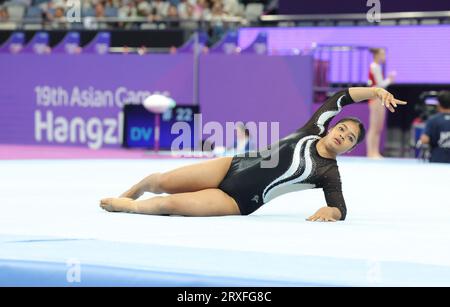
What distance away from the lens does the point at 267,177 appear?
17.0 ft

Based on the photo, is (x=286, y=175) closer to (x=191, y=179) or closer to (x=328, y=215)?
(x=328, y=215)

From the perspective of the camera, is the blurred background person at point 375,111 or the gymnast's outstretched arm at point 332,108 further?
the blurred background person at point 375,111

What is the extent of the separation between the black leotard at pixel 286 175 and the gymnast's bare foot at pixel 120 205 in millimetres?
516

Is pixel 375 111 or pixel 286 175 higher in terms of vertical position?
pixel 286 175

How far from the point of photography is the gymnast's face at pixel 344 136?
5094 millimetres

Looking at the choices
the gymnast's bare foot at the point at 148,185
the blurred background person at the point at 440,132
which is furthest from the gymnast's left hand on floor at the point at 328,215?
the blurred background person at the point at 440,132

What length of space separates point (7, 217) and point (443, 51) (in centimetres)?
1045

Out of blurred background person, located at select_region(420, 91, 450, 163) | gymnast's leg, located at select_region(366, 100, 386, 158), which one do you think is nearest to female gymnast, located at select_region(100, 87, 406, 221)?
blurred background person, located at select_region(420, 91, 450, 163)

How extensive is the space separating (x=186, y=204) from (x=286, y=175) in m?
0.58

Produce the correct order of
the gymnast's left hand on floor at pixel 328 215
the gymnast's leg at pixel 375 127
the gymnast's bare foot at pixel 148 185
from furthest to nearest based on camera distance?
the gymnast's leg at pixel 375 127 < the gymnast's bare foot at pixel 148 185 < the gymnast's left hand on floor at pixel 328 215

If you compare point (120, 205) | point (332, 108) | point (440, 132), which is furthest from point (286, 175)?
point (440, 132)

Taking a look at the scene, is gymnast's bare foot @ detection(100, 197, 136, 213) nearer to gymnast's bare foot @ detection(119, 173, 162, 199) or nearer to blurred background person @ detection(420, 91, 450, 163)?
gymnast's bare foot @ detection(119, 173, 162, 199)

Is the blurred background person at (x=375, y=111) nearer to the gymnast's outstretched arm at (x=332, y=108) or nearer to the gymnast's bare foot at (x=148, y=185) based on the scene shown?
the gymnast's outstretched arm at (x=332, y=108)
